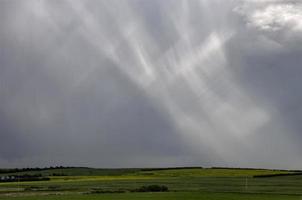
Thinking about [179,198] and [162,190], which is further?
[162,190]

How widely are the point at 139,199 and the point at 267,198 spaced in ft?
50.4

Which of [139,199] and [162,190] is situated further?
[162,190]

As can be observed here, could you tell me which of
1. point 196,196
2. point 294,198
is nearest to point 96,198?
point 196,196

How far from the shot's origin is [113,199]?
223 feet

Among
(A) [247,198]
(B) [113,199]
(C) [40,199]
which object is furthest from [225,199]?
(C) [40,199]

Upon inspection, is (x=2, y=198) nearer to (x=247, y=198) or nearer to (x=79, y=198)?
(x=79, y=198)

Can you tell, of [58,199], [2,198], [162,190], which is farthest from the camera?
[162,190]

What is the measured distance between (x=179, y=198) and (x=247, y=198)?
27.7 ft

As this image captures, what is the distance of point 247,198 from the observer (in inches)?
2719

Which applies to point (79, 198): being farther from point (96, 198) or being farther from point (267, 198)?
point (267, 198)

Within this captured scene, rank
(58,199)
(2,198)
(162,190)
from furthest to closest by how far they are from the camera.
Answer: (162,190), (2,198), (58,199)

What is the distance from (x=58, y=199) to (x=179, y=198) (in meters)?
14.2

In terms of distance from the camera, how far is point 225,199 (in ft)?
223

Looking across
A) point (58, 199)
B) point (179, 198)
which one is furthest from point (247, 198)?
point (58, 199)
